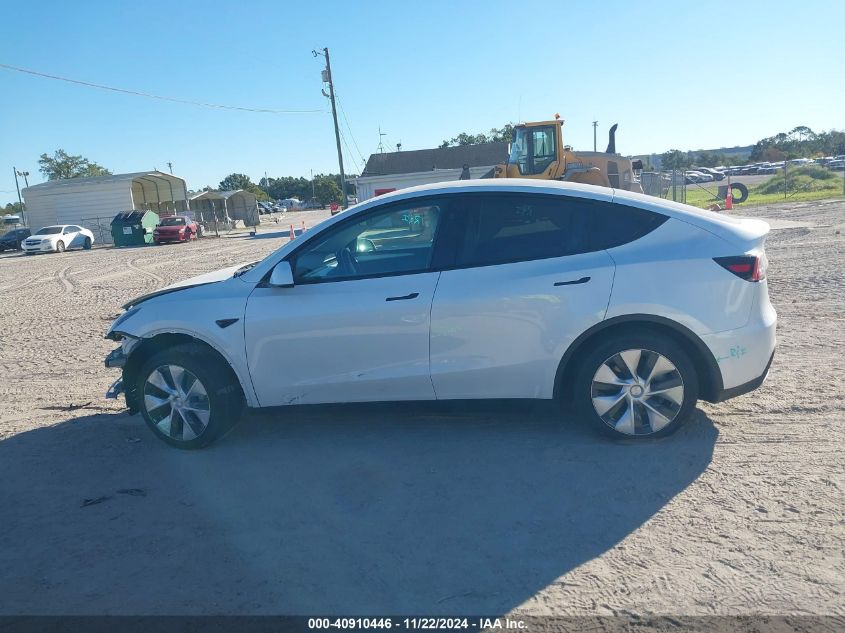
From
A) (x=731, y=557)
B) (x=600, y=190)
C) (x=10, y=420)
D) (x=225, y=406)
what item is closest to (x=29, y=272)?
(x=10, y=420)

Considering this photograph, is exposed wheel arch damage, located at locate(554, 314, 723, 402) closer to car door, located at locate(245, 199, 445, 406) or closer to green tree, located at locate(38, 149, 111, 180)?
car door, located at locate(245, 199, 445, 406)

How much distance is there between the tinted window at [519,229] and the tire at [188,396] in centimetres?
192

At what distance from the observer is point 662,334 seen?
4336 millimetres

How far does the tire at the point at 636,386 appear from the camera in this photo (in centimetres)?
429

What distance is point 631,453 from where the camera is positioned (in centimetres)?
433

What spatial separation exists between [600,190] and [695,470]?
1967mm

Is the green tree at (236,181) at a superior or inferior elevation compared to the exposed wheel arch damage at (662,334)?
superior

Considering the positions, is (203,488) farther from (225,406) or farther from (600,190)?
(600,190)

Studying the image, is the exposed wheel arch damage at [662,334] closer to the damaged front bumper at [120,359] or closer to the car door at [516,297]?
the car door at [516,297]

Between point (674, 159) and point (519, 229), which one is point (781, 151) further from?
point (519, 229)

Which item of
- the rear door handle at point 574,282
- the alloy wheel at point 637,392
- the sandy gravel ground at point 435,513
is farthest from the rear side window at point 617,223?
the sandy gravel ground at point 435,513

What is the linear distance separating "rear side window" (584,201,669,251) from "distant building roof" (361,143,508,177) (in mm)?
46776

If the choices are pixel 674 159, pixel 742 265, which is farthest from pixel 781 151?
pixel 742 265

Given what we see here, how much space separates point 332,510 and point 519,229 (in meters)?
2.18
